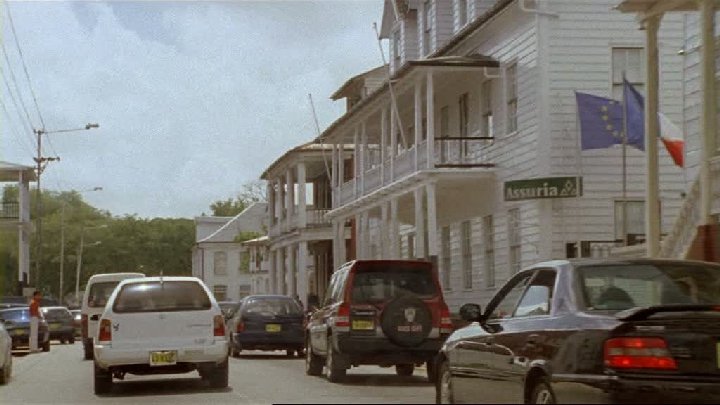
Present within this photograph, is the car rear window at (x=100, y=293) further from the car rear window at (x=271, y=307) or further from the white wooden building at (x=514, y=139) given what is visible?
the white wooden building at (x=514, y=139)

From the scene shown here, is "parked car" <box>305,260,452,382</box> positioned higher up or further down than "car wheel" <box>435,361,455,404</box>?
higher up

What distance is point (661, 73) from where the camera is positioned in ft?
95.5

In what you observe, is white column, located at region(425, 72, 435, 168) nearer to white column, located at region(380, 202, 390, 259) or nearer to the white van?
white column, located at region(380, 202, 390, 259)

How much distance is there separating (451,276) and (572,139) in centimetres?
826

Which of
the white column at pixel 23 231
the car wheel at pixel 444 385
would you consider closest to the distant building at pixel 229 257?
the white column at pixel 23 231

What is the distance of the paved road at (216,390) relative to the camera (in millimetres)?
17047

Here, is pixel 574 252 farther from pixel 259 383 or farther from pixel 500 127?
pixel 259 383

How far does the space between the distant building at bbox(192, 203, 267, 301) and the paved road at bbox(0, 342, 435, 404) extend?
8560cm

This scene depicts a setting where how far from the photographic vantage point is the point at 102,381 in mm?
18641

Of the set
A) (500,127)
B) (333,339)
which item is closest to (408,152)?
(500,127)

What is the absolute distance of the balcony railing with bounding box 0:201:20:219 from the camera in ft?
259

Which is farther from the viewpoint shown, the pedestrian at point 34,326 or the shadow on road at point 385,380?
the pedestrian at point 34,326

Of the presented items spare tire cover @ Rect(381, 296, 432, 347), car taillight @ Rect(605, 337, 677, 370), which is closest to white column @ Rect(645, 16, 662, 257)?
spare tire cover @ Rect(381, 296, 432, 347)

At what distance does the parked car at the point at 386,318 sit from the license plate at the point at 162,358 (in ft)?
8.34
